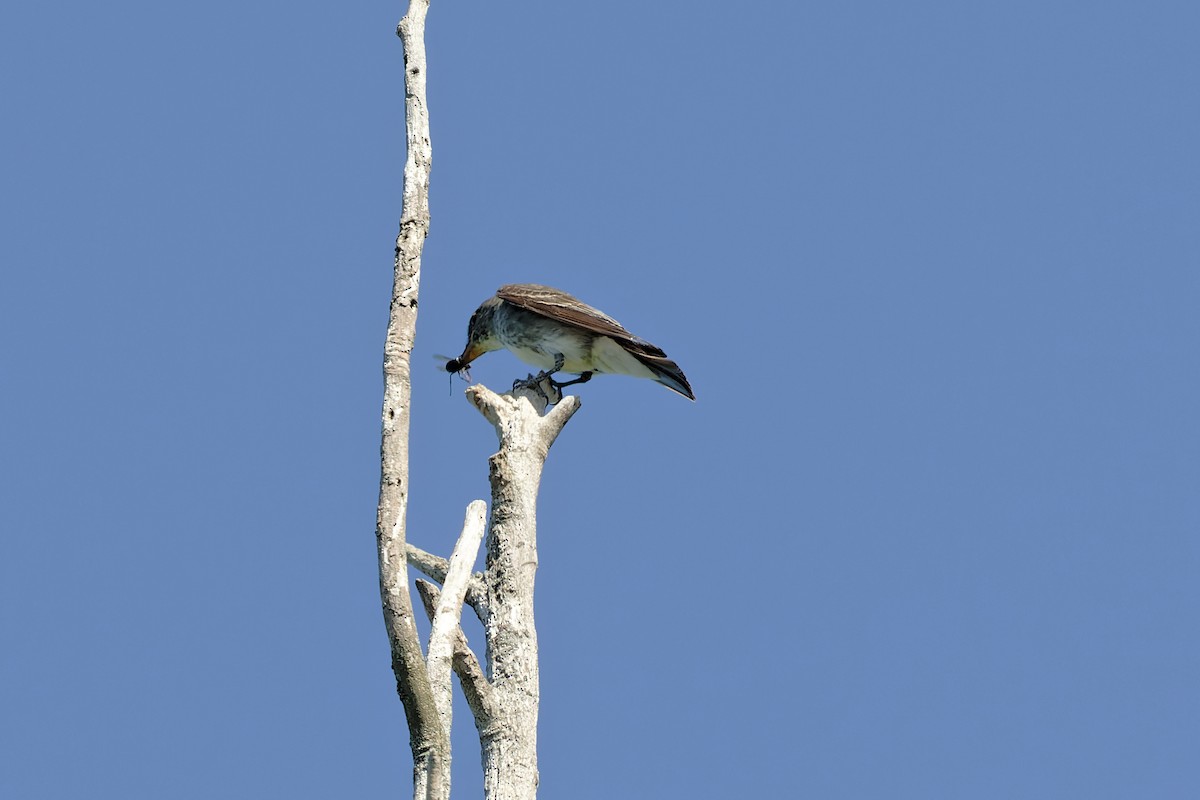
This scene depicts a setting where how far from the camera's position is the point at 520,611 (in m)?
7.64

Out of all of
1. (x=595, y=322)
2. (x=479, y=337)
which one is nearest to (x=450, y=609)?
(x=595, y=322)

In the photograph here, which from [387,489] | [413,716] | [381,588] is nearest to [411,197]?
[387,489]

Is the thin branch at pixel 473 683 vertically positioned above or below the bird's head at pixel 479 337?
below

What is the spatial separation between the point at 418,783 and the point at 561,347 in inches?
139

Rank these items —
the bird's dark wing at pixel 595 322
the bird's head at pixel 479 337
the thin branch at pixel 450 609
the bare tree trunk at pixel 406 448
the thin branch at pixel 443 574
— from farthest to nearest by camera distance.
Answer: the bird's head at pixel 479 337 → the bird's dark wing at pixel 595 322 → the thin branch at pixel 443 574 → the thin branch at pixel 450 609 → the bare tree trunk at pixel 406 448

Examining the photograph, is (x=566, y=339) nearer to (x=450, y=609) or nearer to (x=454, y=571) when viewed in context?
(x=454, y=571)

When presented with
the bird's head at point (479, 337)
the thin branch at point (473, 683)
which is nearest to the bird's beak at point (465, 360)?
the bird's head at point (479, 337)

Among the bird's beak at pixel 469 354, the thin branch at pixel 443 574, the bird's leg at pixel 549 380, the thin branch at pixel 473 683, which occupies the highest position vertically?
the bird's beak at pixel 469 354

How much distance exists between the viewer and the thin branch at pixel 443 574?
770 centimetres

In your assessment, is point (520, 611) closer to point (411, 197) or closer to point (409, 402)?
point (409, 402)

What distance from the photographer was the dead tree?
22.8ft

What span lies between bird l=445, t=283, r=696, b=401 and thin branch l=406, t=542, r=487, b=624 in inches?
62.6

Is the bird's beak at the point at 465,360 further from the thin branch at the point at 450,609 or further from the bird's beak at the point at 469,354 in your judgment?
Result: the thin branch at the point at 450,609

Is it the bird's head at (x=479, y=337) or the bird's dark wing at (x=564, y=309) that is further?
the bird's head at (x=479, y=337)
